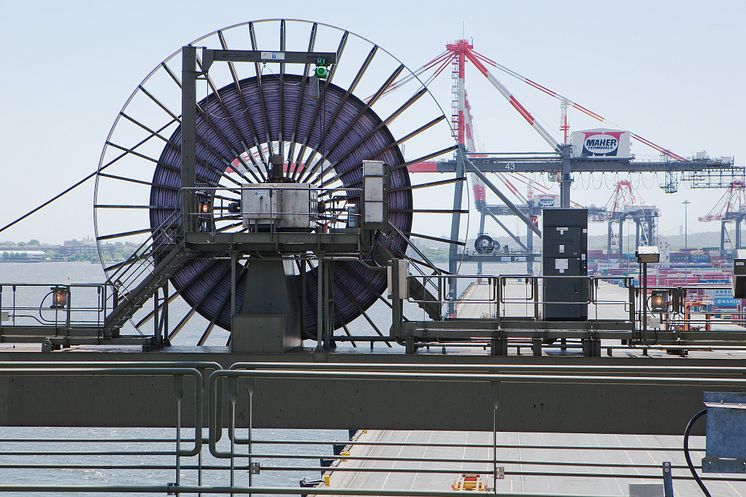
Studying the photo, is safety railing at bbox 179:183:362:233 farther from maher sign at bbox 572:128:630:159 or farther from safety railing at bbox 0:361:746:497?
maher sign at bbox 572:128:630:159

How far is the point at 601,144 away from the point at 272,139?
88039mm

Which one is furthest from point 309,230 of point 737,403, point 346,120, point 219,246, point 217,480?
point 217,480

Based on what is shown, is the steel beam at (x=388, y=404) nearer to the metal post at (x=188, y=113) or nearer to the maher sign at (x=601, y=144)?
the metal post at (x=188, y=113)

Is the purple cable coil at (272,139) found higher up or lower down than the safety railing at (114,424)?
higher up

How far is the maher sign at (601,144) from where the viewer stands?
106625 millimetres

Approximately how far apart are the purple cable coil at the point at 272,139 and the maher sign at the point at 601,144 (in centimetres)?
8599

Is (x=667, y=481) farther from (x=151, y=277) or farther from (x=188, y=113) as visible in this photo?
(x=188, y=113)

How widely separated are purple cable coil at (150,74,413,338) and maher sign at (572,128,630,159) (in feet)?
282

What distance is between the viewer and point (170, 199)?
24156 millimetres

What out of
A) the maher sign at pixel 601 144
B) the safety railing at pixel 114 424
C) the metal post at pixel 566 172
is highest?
the maher sign at pixel 601 144

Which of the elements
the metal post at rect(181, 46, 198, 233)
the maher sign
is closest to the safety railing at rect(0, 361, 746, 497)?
the metal post at rect(181, 46, 198, 233)

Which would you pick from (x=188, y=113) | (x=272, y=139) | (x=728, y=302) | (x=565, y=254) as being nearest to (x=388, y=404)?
(x=565, y=254)

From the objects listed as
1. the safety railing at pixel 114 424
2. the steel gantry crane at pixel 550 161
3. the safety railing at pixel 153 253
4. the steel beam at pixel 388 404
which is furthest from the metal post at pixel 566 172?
the steel beam at pixel 388 404

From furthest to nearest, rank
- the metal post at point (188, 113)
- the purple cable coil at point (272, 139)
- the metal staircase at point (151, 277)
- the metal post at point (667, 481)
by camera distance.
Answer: the purple cable coil at point (272, 139) < the metal post at point (188, 113) < the metal staircase at point (151, 277) < the metal post at point (667, 481)
